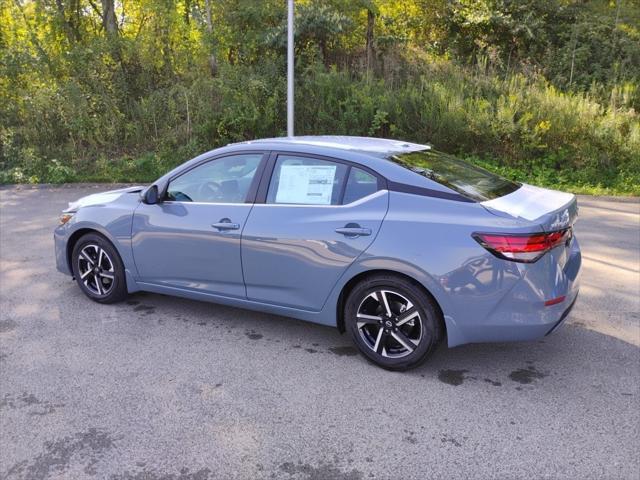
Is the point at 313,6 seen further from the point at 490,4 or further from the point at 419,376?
the point at 419,376

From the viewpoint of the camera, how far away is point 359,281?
13.1 ft

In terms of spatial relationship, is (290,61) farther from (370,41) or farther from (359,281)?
(359,281)

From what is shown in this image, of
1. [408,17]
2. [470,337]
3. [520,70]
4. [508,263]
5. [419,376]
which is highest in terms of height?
[408,17]

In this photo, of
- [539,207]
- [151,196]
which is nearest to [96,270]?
[151,196]

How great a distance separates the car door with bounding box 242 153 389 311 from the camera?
3930mm

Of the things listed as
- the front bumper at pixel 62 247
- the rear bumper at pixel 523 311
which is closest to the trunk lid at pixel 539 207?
the rear bumper at pixel 523 311

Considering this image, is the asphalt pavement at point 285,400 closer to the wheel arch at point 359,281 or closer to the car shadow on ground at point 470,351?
the car shadow on ground at point 470,351

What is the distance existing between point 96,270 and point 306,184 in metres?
2.28

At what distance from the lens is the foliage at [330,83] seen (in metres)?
13.1

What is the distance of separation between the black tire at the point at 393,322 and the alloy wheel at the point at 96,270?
2.39m

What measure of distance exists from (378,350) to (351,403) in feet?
1.77

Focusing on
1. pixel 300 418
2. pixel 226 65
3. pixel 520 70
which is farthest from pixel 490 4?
pixel 300 418

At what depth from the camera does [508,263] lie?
3.47 meters

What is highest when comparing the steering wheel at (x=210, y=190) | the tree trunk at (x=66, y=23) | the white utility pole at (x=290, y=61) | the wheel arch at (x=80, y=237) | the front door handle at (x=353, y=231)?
the tree trunk at (x=66, y=23)
